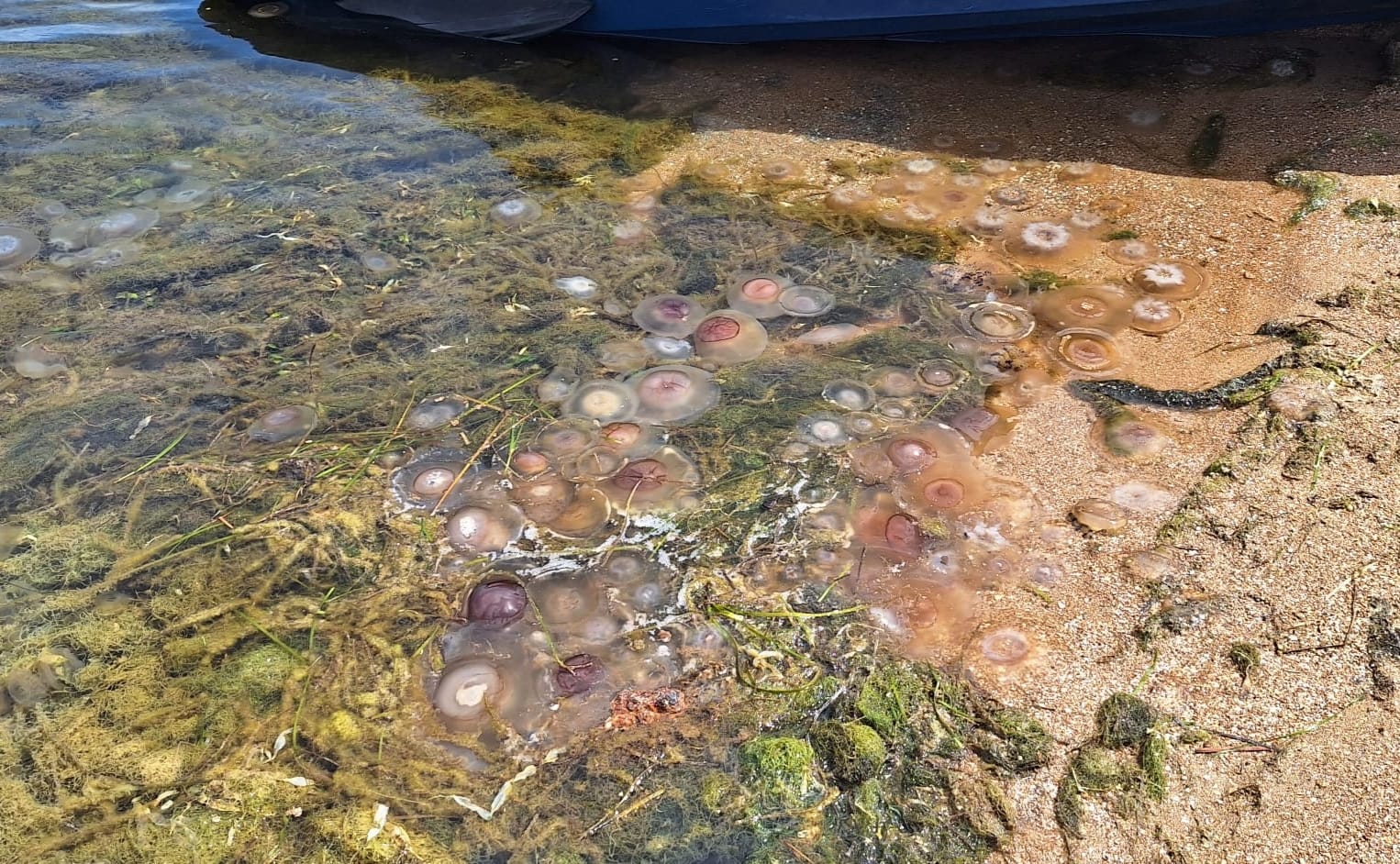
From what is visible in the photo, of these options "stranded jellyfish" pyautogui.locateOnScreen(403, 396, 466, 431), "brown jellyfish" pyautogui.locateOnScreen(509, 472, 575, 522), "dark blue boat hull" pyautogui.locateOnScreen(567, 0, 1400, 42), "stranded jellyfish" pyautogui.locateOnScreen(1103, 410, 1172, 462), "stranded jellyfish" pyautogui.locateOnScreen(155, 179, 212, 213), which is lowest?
"stranded jellyfish" pyautogui.locateOnScreen(155, 179, 212, 213)

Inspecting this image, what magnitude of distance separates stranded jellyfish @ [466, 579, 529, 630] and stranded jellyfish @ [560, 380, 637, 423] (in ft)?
2.52

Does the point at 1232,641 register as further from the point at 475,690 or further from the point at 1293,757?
the point at 475,690

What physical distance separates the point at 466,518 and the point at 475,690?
Result: 0.64 m

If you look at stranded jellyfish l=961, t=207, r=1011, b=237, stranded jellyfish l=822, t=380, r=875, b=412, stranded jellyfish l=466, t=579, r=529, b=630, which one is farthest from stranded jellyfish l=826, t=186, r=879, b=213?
stranded jellyfish l=466, t=579, r=529, b=630

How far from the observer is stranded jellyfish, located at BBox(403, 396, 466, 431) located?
135 inches

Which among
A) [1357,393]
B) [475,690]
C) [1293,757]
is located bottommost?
[475,690]

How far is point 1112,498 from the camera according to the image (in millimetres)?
2980

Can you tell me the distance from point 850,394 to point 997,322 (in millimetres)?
727

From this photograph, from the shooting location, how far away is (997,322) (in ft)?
12.1

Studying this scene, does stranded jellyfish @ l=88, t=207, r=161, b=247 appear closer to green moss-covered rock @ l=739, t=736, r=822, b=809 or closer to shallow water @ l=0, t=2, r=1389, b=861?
shallow water @ l=0, t=2, r=1389, b=861

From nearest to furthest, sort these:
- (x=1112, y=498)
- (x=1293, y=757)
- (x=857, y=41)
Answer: (x=1293, y=757) < (x=1112, y=498) < (x=857, y=41)

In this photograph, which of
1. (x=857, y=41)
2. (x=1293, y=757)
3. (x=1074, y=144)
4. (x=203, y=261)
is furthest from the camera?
(x=857, y=41)

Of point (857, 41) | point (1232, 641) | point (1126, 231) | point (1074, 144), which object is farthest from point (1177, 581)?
point (857, 41)

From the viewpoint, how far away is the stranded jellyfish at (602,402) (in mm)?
3402
